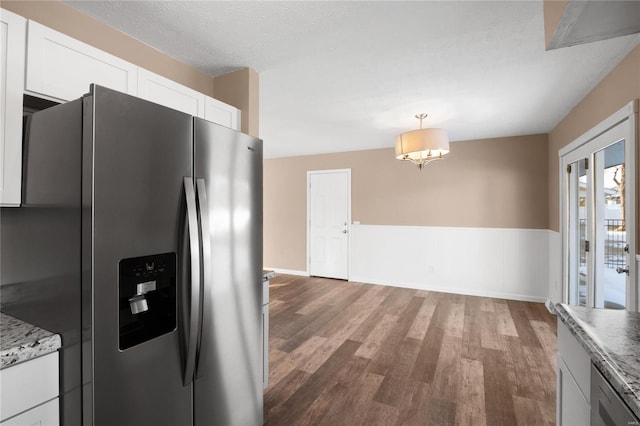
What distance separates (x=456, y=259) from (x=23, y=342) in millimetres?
4964

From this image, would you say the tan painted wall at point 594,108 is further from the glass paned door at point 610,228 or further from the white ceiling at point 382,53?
the glass paned door at point 610,228

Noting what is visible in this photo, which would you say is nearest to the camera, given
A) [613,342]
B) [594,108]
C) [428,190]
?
[613,342]

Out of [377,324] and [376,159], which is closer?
[377,324]

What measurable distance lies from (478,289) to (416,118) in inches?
113

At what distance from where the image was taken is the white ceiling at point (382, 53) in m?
1.68

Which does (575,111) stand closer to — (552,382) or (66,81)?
(552,382)

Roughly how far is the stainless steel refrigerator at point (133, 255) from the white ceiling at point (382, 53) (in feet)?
2.91

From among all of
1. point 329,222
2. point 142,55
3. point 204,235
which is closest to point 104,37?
point 142,55

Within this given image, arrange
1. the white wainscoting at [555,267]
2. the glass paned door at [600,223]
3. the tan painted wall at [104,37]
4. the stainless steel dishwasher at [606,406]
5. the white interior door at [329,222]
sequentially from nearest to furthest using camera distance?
the stainless steel dishwasher at [606,406], the tan painted wall at [104,37], the glass paned door at [600,223], the white wainscoting at [555,267], the white interior door at [329,222]

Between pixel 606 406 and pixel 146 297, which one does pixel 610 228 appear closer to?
pixel 606 406

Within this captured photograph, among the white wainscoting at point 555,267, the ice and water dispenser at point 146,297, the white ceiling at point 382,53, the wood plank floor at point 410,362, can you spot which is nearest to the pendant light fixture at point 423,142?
the white ceiling at point 382,53

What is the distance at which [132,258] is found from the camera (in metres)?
1.04

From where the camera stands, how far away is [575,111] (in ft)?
10.4

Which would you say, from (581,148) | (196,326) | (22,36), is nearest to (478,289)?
(581,148)
